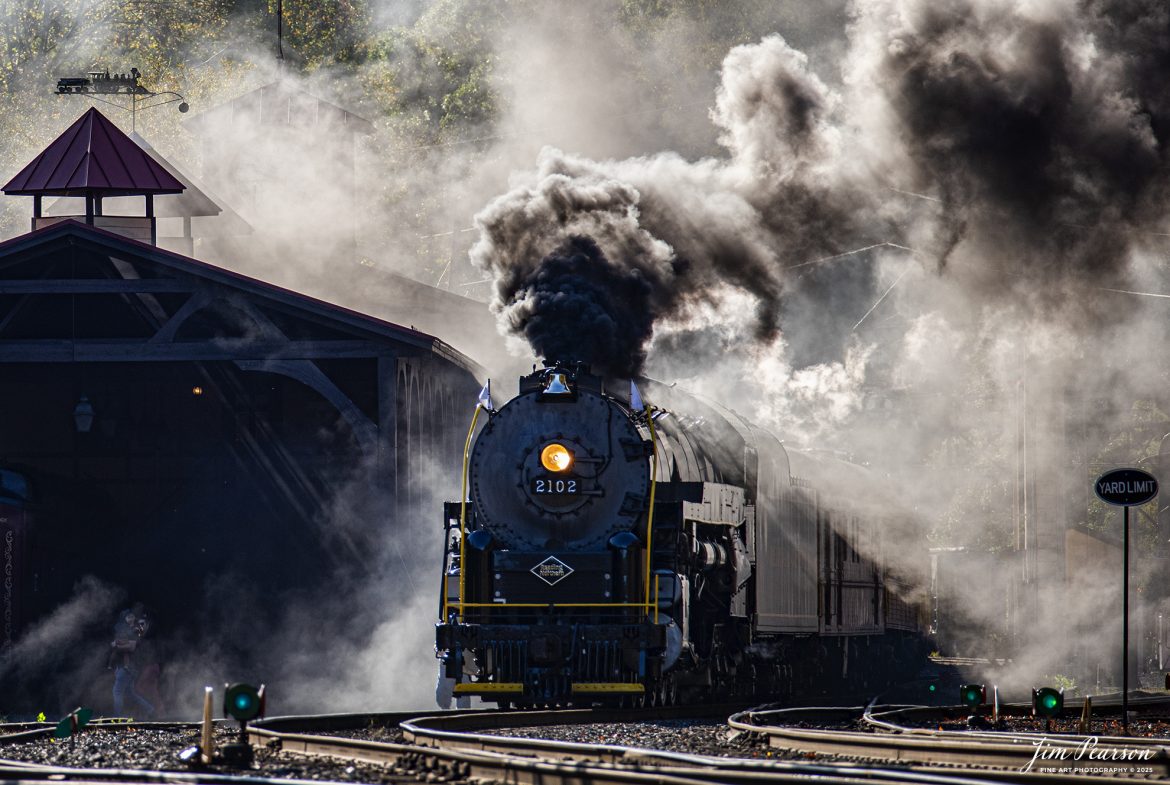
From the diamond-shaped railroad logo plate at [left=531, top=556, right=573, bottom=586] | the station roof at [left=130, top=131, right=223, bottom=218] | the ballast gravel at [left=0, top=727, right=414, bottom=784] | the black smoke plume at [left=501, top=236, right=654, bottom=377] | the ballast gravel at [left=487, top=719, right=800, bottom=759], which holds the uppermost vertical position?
the station roof at [left=130, top=131, right=223, bottom=218]

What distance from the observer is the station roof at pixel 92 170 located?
26859 mm

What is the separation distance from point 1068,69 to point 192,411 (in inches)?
522

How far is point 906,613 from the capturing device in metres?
27.8

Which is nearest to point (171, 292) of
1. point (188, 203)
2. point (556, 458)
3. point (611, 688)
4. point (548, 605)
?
point (556, 458)

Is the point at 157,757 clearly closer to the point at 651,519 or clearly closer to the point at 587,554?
the point at 587,554

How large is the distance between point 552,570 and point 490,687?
1.13 metres

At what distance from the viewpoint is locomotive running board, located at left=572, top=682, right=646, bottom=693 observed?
47.0ft

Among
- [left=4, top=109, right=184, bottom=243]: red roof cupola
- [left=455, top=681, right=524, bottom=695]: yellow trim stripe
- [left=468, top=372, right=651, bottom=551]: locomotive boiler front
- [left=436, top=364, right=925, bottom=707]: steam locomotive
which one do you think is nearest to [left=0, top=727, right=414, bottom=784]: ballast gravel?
[left=455, top=681, right=524, bottom=695]: yellow trim stripe

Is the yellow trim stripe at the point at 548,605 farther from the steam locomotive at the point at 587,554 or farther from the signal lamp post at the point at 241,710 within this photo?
the signal lamp post at the point at 241,710

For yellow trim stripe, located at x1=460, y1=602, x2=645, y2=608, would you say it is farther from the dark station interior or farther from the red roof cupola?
the red roof cupola

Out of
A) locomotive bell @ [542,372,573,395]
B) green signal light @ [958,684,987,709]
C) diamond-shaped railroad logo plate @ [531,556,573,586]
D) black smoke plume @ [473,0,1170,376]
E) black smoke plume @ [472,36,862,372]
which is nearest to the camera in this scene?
green signal light @ [958,684,987,709]

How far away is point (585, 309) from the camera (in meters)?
16.3

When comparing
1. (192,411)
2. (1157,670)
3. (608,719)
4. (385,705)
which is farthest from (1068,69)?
(1157,670)

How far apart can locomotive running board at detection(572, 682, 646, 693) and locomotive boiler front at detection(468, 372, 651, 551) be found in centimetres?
122
